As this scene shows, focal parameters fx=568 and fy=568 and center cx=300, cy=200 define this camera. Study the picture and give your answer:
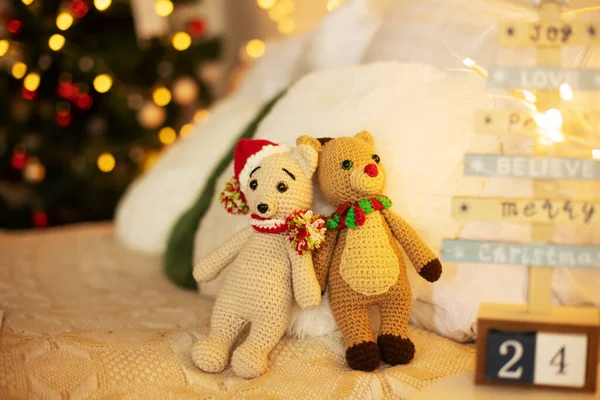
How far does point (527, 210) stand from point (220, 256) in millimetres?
441

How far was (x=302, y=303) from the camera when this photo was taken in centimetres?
79

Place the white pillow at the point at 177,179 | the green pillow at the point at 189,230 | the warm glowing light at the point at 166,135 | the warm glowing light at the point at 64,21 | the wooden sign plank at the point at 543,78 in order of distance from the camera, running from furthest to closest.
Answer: the warm glowing light at the point at 166,135
the warm glowing light at the point at 64,21
the white pillow at the point at 177,179
the green pillow at the point at 189,230
the wooden sign plank at the point at 543,78

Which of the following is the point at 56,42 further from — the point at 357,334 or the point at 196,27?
the point at 357,334

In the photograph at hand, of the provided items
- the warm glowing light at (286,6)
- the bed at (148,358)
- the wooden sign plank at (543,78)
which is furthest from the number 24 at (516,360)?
the warm glowing light at (286,6)

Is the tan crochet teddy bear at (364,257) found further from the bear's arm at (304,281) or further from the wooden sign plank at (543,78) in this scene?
the wooden sign plank at (543,78)

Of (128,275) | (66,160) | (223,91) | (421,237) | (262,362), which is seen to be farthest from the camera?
(223,91)

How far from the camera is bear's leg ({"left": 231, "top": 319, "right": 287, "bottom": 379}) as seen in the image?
76 cm

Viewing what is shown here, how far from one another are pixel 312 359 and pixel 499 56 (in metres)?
0.56

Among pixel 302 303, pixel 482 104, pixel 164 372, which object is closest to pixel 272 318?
pixel 302 303

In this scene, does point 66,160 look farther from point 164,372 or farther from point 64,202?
point 164,372

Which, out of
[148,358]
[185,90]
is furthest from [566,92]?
[185,90]

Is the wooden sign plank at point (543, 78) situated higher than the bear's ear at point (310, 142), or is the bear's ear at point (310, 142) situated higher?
the wooden sign plank at point (543, 78)

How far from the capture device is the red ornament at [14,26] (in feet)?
5.92

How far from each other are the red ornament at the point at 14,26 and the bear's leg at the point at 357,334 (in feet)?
5.05
